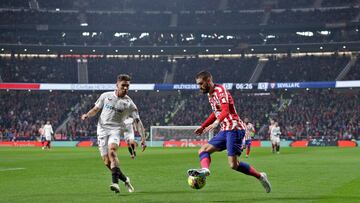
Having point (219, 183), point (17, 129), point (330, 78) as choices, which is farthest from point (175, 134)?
point (219, 183)

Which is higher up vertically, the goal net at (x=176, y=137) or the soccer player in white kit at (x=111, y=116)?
the soccer player in white kit at (x=111, y=116)

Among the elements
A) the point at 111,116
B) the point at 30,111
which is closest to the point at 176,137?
the point at 30,111

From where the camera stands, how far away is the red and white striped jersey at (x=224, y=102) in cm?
1203

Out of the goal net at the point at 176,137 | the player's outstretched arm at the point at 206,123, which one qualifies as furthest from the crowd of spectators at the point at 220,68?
the player's outstretched arm at the point at 206,123

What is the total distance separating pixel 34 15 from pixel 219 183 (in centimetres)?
7045

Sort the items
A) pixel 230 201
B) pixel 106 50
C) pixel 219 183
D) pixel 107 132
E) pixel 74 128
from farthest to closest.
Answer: pixel 106 50 → pixel 74 128 → pixel 219 183 → pixel 107 132 → pixel 230 201

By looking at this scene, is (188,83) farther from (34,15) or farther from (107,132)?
(107,132)

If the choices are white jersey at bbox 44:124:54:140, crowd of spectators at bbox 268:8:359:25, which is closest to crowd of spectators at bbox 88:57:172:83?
crowd of spectators at bbox 268:8:359:25

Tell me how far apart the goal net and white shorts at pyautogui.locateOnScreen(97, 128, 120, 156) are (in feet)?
150

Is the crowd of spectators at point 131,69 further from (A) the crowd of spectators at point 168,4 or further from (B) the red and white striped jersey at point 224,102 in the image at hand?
(B) the red and white striped jersey at point 224,102

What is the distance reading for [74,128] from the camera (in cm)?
6888

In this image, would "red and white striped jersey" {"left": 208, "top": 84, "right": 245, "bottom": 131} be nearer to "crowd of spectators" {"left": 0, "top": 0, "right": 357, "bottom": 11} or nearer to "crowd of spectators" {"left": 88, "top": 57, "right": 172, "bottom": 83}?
"crowd of spectators" {"left": 88, "top": 57, "right": 172, "bottom": 83}

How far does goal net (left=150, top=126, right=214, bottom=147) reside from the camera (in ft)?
197

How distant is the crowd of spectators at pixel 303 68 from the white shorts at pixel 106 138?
64.4 metres
